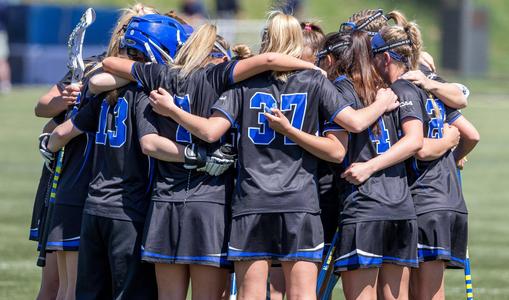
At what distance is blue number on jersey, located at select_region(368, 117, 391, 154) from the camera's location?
5816 millimetres

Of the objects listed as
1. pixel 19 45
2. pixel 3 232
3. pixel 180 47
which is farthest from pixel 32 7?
pixel 180 47

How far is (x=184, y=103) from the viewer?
5.79m

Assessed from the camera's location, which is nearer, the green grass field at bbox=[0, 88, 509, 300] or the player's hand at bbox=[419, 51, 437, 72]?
the player's hand at bbox=[419, 51, 437, 72]

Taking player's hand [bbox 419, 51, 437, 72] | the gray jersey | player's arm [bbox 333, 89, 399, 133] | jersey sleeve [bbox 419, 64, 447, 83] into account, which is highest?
player's hand [bbox 419, 51, 437, 72]

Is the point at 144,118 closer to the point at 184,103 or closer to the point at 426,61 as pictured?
the point at 184,103

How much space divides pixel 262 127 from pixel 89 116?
3.61ft

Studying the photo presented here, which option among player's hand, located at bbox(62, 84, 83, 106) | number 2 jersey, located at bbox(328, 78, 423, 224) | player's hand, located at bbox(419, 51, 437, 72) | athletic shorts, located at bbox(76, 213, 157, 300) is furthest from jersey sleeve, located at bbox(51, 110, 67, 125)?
player's hand, located at bbox(419, 51, 437, 72)

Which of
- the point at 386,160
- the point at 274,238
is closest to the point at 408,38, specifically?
the point at 386,160

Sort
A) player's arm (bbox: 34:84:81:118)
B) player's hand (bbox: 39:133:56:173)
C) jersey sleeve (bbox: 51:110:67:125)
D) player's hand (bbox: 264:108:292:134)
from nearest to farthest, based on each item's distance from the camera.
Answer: player's hand (bbox: 264:108:292:134)
player's arm (bbox: 34:84:81:118)
player's hand (bbox: 39:133:56:173)
jersey sleeve (bbox: 51:110:67:125)

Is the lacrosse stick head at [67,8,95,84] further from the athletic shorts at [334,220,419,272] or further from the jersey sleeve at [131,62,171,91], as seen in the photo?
the athletic shorts at [334,220,419,272]

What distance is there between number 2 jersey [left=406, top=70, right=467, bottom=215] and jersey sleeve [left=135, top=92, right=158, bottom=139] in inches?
59.7

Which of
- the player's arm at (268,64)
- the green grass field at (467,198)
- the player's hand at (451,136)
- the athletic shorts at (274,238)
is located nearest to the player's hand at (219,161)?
the athletic shorts at (274,238)

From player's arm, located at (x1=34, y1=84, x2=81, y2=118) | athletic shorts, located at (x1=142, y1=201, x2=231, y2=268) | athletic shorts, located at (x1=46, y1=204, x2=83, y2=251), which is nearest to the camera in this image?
athletic shorts, located at (x1=142, y1=201, x2=231, y2=268)

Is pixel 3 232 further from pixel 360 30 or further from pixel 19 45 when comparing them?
pixel 19 45
